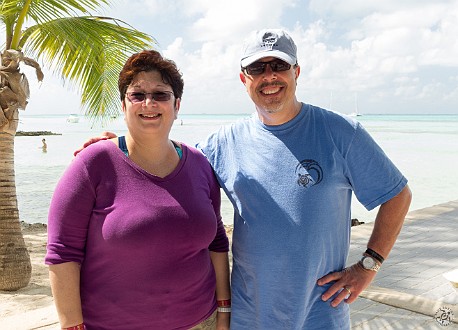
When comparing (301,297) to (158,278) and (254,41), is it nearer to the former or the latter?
(158,278)

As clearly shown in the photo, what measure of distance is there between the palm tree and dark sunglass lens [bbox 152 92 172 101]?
13.6ft

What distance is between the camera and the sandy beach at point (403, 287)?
403 cm

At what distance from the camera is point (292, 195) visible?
2.11m

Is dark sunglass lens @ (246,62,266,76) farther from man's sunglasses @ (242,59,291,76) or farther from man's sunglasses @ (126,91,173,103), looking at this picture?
man's sunglasses @ (126,91,173,103)

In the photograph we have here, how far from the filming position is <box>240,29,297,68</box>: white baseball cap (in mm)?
2176

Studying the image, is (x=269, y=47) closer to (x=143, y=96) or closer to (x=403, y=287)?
(x=143, y=96)

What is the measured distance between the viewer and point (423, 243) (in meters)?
7.72

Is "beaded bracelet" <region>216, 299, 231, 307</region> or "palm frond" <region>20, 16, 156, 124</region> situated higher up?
"palm frond" <region>20, 16, 156, 124</region>

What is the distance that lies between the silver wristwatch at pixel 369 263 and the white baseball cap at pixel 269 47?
978 mm

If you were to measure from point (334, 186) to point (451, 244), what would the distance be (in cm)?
646

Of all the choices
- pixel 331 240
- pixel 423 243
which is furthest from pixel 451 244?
pixel 331 240

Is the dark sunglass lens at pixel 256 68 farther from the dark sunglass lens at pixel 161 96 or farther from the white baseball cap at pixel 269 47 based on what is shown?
the dark sunglass lens at pixel 161 96

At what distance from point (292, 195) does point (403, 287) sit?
4.02m

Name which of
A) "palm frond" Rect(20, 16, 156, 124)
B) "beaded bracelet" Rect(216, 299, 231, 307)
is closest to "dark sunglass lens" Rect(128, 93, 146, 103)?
"beaded bracelet" Rect(216, 299, 231, 307)
